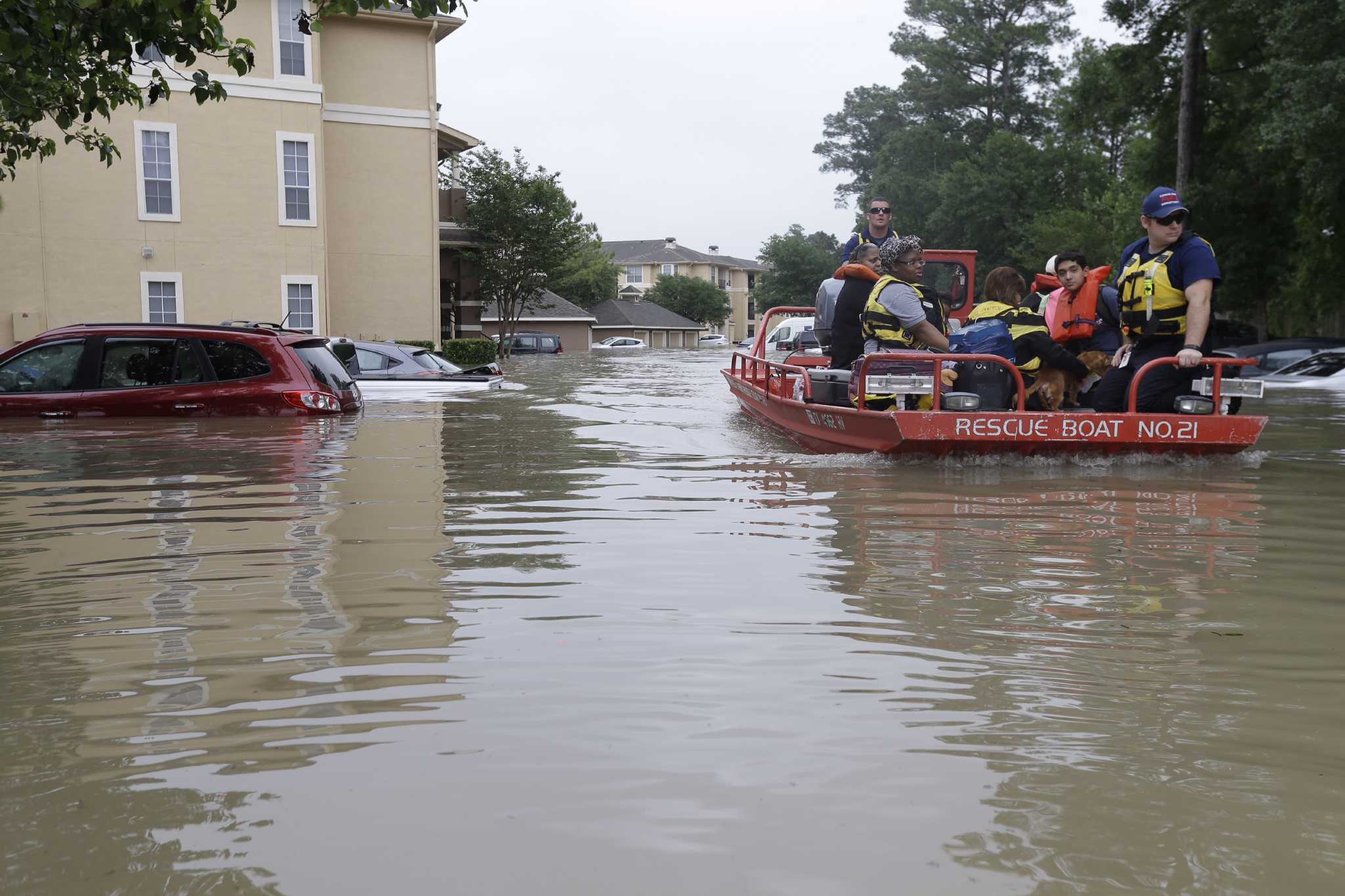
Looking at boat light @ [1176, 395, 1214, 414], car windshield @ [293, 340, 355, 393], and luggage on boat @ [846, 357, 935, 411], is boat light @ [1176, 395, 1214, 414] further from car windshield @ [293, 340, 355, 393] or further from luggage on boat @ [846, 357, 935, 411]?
car windshield @ [293, 340, 355, 393]

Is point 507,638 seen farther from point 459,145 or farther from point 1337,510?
point 459,145

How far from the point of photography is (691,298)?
350 feet

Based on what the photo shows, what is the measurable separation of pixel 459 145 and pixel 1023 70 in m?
38.5

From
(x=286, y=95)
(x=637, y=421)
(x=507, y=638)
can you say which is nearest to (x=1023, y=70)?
(x=286, y=95)

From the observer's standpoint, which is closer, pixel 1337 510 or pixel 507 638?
pixel 507 638

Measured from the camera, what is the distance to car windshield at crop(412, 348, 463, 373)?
56.1 feet

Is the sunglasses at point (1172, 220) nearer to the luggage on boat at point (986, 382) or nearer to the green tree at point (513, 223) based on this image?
the luggage on boat at point (986, 382)

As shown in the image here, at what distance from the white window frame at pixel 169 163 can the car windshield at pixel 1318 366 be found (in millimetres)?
23827

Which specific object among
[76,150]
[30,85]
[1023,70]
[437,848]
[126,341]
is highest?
[1023,70]

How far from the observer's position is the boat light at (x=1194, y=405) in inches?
356

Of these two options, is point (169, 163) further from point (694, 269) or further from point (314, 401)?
point (694, 269)

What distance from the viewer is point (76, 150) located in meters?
26.3

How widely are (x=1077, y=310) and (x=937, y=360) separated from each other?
6.60ft

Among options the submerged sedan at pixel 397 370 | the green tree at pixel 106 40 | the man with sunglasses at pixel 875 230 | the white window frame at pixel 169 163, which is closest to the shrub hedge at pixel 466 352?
the white window frame at pixel 169 163
